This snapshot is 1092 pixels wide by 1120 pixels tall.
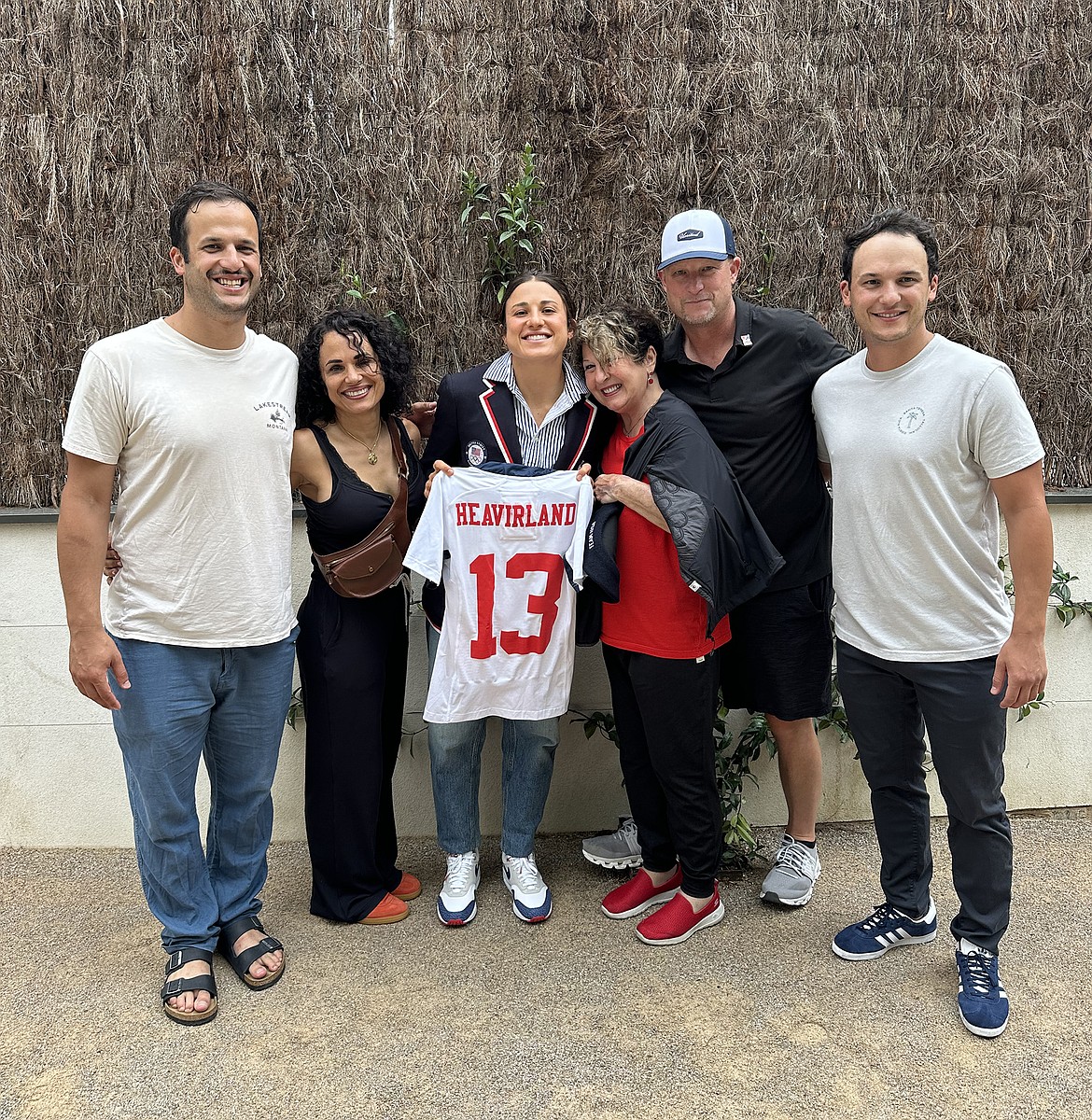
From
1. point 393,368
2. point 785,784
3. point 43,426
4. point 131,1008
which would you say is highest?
point 393,368

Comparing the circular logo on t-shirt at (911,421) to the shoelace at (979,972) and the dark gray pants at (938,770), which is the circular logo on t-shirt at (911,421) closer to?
the dark gray pants at (938,770)

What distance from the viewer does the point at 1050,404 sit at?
3.90 metres

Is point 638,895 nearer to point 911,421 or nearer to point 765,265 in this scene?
point 911,421

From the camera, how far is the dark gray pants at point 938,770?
247 cm

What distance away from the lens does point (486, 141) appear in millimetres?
3666

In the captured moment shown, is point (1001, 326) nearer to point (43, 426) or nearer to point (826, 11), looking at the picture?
point (826, 11)

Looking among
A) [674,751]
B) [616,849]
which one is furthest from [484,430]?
[616,849]

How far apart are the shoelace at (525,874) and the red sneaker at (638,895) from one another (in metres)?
0.24

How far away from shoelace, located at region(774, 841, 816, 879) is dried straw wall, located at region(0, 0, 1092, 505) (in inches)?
79.9

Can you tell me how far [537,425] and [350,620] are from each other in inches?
33.7

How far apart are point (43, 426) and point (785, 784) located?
3.17 meters

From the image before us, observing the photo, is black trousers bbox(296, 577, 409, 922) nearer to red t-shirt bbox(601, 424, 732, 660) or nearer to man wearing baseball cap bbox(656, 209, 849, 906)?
red t-shirt bbox(601, 424, 732, 660)

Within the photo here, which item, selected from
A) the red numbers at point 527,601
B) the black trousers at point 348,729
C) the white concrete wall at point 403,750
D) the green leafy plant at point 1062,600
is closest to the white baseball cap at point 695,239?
the red numbers at point 527,601

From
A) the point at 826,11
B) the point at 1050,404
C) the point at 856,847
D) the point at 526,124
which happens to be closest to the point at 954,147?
the point at 826,11
